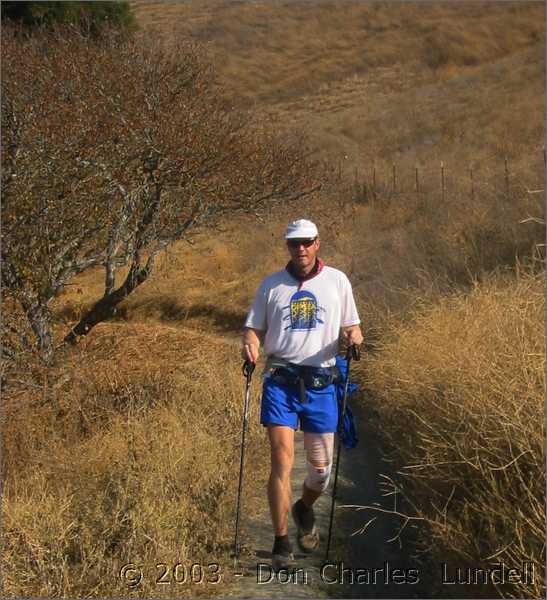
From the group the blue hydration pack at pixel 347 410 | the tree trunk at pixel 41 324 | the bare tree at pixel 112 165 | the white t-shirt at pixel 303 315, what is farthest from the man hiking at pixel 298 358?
the tree trunk at pixel 41 324

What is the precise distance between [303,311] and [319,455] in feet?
2.71

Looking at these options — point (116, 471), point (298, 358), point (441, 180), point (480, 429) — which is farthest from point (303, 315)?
point (441, 180)

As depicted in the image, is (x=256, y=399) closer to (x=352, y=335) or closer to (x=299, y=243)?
(x=352, y=335)

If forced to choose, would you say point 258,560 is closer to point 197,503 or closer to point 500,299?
point 197,503

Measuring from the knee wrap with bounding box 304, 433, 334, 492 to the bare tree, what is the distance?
3.45m

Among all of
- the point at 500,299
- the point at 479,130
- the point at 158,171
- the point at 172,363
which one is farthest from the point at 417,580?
the point at 479,130

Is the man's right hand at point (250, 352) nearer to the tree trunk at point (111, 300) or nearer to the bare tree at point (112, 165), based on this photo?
the bare tree at point (112, 165)

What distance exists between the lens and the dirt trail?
4.77 m

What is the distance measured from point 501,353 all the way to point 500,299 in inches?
78.7

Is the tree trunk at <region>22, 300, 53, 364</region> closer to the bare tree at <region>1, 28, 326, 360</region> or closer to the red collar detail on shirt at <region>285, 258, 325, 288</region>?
the bare tree at <region>1, 28, 326, 360</region>

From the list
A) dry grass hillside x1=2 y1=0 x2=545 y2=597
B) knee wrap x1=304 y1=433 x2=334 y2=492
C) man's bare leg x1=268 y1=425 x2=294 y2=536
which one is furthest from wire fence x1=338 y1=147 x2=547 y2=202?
man's bare leg x1=268 y1=425 x2=294 y2=536

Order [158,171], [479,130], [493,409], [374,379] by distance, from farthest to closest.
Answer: [479,130] → [158,171] → [374,379] → [493,409]

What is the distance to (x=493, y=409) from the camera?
477 centimetres

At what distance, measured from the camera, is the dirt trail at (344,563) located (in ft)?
15.7
